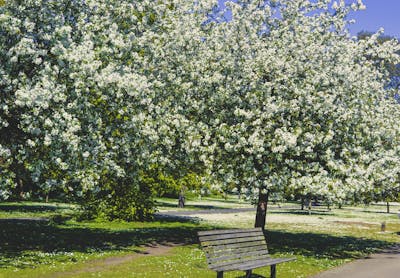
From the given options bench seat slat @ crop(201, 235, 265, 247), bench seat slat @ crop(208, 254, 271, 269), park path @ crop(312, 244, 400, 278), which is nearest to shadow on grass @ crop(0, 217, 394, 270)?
park path @ crop(312, 244, 400, 278)

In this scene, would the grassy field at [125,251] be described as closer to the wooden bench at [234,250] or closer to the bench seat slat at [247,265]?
the wooden bench at [234,250]

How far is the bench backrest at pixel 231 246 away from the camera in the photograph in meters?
11.1

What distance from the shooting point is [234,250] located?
1183cm

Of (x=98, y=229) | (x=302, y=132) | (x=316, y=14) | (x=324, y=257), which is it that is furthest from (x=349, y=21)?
Answer: (x=98, y=229)

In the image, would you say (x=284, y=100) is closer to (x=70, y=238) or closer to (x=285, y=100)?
(x=285, y=100)

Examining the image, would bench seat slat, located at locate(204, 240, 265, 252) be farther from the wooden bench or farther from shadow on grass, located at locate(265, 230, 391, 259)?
shadow on grass, located at locate(265, 230, 391, 259)

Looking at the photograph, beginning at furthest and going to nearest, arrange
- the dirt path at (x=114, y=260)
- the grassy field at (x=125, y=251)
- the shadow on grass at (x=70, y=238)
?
the shadow on grass at (x=70, y=238) < the grassy field at (x=125, y=251) < the dirt path at (x=114, y=260)

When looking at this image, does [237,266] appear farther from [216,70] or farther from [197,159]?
[216,70]

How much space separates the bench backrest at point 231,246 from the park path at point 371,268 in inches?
105

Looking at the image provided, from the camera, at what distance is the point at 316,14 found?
21391 millimetres

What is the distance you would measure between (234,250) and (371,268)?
262 inches

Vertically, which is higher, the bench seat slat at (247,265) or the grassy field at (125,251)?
the bench seat slat at (247,265)

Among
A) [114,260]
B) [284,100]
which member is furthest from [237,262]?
[284,100]

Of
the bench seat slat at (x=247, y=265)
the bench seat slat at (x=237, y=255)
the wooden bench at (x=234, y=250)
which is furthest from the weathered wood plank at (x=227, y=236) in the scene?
the bench seat slat at (x=247, y=265)
